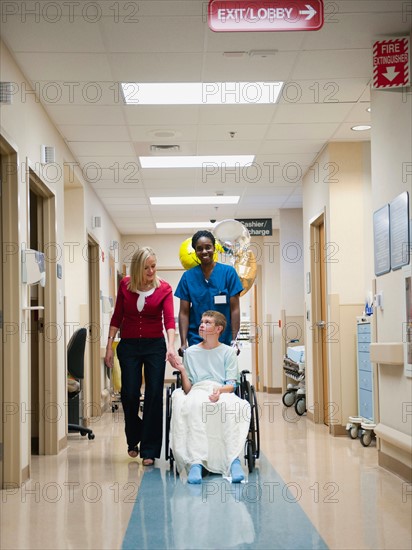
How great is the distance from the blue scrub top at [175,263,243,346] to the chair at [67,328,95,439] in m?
1.90

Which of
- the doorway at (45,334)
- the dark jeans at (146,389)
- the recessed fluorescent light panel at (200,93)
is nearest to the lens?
the dark jeans at (146,389)

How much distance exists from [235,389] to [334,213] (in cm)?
265

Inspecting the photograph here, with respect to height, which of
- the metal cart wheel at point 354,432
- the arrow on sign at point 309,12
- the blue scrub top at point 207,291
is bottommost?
the metal cart wheel at point 354,432

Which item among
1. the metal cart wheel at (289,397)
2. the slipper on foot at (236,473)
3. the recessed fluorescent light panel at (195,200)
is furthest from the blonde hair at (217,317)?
the recessed fluorescent light panel at (195,200)

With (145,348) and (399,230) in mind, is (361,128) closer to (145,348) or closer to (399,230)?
(399,230)

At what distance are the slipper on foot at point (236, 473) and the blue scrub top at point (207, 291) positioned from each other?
3.23ft

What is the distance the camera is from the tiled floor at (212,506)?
329cm

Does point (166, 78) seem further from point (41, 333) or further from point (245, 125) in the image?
point (41, 333)

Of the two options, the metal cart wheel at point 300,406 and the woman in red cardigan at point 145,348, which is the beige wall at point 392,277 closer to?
the woman in red cardigan at point 145,348

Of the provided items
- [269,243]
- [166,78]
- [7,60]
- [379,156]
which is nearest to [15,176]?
[7,60]

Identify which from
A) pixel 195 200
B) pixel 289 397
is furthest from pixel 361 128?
pixel 289 397

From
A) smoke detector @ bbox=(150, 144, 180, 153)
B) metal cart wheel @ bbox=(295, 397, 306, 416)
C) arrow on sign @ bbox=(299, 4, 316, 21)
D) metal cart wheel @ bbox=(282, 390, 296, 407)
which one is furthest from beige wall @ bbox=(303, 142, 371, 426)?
arrow on sign @ bbox=(299, 4, 316, 21)

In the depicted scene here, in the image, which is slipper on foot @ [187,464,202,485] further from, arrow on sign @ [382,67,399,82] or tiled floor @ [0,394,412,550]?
arrow on sign @ [382,67,399,82]

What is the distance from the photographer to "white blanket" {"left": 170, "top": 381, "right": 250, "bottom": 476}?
4754mm
